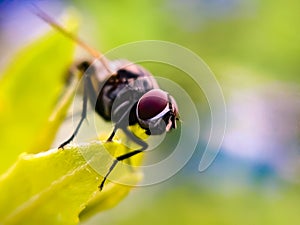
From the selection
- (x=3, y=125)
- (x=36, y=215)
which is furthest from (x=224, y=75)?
(x=36, y=215)

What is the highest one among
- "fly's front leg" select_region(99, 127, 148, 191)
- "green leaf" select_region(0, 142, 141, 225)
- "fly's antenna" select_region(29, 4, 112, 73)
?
"fly's antenna" select_region(29, 4, 112, 73)

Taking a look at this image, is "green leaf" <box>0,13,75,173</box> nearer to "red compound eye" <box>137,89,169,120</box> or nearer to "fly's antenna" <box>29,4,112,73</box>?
"fly's antenna" <box>29,4,112,73</box>

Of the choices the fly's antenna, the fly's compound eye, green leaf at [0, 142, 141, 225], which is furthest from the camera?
the fly's antenna

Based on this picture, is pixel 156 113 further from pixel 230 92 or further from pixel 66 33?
pixel 230 92

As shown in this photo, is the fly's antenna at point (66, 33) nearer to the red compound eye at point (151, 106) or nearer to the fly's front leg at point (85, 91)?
the fly's front leg at point (85, 91)

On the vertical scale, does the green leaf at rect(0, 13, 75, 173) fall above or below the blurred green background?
below

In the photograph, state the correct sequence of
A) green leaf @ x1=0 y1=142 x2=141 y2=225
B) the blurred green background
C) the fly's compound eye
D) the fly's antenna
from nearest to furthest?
green leaf @ x1=0 y1=142 x2=141 y2=225 < the fly's compound eye < the fly's antenna < the blurred green background

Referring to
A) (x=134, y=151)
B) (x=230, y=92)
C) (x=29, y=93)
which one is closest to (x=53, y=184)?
(x=134, y=151)

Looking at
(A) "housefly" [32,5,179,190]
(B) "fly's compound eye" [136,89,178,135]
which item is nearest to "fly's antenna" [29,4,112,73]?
(A) "housefly" [32,5,179,190]
